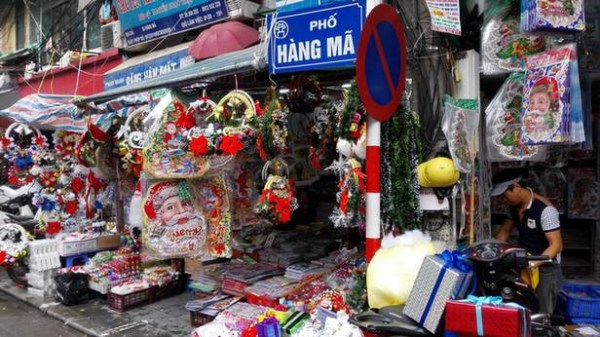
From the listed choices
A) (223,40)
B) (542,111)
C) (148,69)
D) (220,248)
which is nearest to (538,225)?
(542,111)

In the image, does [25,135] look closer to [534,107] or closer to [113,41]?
[113,41]

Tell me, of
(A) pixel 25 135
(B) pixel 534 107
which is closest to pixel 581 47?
(B) pixel 534 107

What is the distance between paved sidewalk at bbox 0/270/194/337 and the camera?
5.43 meters

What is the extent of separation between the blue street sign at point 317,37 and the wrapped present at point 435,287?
1688 millimetres

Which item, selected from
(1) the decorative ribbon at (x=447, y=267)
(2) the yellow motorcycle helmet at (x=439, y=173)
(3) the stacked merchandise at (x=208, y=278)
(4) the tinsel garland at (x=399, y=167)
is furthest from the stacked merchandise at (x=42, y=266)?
(1) the decorative ribbon at (x=447, y=267)

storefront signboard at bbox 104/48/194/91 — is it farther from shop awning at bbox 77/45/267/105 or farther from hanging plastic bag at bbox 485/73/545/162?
hanging plastic bag at bbox 485/73/545/162

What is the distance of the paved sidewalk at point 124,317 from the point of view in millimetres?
5430

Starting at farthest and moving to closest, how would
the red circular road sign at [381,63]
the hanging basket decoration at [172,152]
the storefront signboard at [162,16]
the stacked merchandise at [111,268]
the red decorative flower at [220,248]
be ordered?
the storefront signboard at [162,16]
the stacked merchandise at [111,268]
the red decorative flower at [220,248]
the hanging basket decoration at [172,152]
the red circular road sign at [381,63]

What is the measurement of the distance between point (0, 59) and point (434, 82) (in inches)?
615

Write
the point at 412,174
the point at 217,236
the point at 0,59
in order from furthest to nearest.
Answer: the point at 0,59
the point at 217,236
the point at 412,174

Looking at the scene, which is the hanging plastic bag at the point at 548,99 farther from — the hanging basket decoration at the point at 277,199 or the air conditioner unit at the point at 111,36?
the air conditioner unit at the point at 111,36

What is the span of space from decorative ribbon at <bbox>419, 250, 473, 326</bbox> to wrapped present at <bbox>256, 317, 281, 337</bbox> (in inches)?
62.6

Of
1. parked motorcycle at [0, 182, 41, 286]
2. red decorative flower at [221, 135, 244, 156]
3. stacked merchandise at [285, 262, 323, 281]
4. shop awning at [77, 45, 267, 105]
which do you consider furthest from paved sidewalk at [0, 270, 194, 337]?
shop awning at [77, 45, 267, 105]

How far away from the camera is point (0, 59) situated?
15.1m
